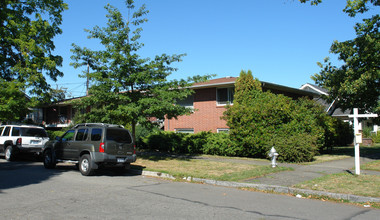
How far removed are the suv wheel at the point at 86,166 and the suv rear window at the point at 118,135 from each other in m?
1.03

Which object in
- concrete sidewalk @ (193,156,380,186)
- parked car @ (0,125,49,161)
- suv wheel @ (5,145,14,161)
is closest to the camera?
concrete sidewalk @ (193,156,380,186)

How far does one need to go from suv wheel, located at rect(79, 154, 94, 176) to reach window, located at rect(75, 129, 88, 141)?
0.75m

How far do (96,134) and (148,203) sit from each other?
5.14m

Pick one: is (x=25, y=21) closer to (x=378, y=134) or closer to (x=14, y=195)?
(x=14, y=195)

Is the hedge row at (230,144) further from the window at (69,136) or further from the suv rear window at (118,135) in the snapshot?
the window at (69,136)

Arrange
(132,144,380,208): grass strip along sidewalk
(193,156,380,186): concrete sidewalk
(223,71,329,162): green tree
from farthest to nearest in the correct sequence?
(223,71,329,162): green tree, (193,156,380,186): concrete sidewalk, (132,144,380,208): grass strip along sidewalk

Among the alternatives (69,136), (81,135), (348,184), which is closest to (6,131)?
(69,136)

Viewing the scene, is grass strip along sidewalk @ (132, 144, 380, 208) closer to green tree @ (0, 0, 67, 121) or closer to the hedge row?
the hedge row

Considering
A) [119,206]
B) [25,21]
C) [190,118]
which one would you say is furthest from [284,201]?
[25,21]

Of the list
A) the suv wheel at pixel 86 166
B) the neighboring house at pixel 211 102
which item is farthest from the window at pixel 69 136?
the neighboring house at pixel 211 102

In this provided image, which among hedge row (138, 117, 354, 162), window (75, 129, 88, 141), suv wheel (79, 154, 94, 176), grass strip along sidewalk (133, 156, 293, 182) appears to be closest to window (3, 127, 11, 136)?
window (75, 129, 88, 141)

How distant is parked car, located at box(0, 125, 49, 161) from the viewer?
15938 mm

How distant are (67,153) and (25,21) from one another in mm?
15372

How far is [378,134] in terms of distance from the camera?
29078mm
